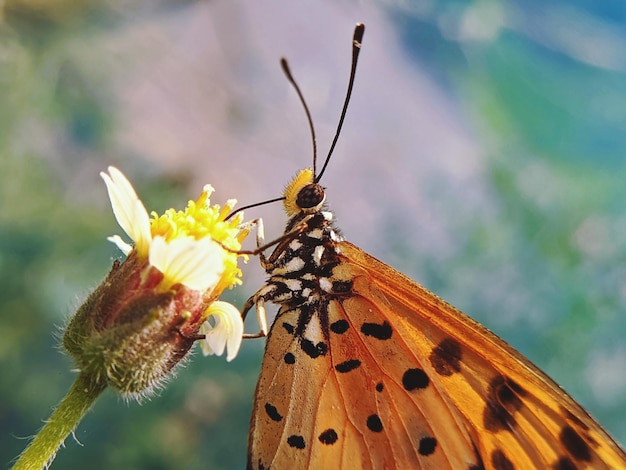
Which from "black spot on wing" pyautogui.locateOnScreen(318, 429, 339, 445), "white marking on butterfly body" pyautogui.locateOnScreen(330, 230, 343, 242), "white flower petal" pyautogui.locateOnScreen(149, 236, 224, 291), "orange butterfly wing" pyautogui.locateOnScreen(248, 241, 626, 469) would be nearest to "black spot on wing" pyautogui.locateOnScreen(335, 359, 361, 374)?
"orange butterfly wing" pyautogui.locateOnScreen(248, 241, 626, 469)

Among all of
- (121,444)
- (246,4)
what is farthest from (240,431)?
(246,4)

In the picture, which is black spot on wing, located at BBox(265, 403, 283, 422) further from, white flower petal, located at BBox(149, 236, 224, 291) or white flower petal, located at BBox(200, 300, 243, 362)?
white flower petal, located at BBox(149, 236, 224, 291)

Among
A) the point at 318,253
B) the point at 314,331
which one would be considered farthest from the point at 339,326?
the point at 318,253

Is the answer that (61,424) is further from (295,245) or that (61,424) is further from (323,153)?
(323,153)

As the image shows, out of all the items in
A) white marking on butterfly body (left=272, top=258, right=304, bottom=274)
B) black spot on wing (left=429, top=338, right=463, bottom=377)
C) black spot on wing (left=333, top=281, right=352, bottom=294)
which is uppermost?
white marking on butterfly body (left=272, top=258, right=304, bottom=274)

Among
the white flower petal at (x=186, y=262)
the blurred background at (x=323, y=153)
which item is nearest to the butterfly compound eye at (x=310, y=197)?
the white flower petal at (x=186, y=262)

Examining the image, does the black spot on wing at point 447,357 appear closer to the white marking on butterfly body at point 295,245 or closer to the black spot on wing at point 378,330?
the black spot on wing at point 378,330
